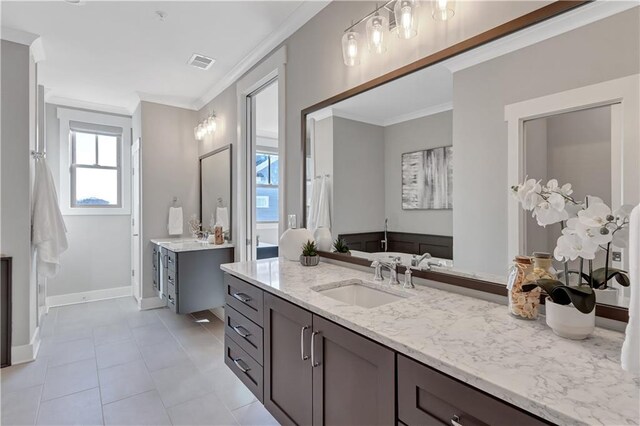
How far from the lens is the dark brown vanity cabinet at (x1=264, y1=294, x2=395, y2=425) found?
1.01 meters

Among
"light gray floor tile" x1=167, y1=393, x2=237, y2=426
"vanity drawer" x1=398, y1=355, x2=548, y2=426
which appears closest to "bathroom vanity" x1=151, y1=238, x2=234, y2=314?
"light gray floor tile" x1=167, y1=393, x2=237, y2=426

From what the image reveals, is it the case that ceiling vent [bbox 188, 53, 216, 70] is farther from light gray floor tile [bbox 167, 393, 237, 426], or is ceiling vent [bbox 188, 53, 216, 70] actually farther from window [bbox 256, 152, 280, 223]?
light gray floor tile [bbox 167, 393, 237, 426]

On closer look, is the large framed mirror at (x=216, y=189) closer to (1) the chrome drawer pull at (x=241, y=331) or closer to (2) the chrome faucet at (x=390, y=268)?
(1) the chrome drawer pull at (x=241, y=331)

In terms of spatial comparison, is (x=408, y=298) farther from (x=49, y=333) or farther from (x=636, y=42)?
(x=49, y=333)

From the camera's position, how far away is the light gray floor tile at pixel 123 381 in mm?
2160

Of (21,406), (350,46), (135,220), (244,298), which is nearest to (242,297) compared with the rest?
(244,298)

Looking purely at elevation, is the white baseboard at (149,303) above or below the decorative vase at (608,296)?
below

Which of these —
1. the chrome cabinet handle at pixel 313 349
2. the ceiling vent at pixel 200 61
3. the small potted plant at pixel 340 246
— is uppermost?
the ceiling vent at pixel 200 61

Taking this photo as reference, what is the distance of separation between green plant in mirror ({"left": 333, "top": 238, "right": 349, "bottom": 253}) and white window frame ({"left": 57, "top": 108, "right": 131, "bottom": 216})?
389 centimetres

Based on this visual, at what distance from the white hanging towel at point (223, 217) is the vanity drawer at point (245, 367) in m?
A: 1.77

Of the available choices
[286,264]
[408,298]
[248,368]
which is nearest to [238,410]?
[248,368]

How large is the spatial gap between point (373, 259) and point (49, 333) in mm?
3507

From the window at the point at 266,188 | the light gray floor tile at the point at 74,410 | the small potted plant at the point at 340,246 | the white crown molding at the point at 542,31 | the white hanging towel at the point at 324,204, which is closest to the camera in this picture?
the white crown molding at the point at 542,31

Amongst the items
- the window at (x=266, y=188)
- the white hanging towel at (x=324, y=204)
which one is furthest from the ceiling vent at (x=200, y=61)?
the white hanging towel at (x=324, y=204)
